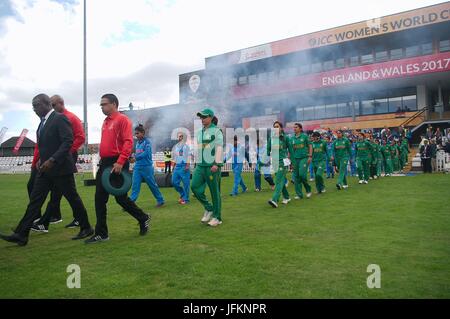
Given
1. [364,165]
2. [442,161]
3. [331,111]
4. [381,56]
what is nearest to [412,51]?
[381,56]

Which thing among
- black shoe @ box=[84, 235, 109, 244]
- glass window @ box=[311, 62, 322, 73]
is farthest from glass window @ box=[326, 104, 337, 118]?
black shoe @ box=[84, 235, 109, 244]

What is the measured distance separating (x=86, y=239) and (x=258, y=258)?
257cm

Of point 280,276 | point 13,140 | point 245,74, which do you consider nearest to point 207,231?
point 280,276

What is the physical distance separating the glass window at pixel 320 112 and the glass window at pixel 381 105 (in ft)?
13.6

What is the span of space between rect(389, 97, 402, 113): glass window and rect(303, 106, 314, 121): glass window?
6.35 metres

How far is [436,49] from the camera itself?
2589 centimetres

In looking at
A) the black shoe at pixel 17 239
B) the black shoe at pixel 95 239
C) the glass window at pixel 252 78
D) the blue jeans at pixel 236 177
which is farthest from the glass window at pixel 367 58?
the black shoe at pixel 17 239

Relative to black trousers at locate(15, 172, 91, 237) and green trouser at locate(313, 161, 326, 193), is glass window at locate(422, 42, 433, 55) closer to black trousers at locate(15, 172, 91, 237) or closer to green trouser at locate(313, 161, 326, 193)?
green trouser at locate(313, 161, 326, 193)

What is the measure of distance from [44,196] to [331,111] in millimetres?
29245

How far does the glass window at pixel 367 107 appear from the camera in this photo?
3019 centimetres

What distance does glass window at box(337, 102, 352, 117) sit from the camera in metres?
30.8

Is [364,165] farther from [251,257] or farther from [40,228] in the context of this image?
[40,228]

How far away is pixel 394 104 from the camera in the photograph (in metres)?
29.1

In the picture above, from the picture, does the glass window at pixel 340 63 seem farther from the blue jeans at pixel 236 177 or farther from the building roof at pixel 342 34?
the blue jeans at pixel 236 177
